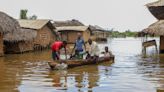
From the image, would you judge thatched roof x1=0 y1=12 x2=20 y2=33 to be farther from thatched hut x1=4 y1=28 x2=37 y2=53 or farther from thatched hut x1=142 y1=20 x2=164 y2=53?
thatched hut x1=142 y1=20 x2=164 y2=53

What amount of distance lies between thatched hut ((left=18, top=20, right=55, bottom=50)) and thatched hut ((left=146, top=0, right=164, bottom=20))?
10.8 meters

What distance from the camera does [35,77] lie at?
15.9 m

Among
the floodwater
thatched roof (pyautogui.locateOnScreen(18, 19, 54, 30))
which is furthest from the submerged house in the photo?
the floodwater

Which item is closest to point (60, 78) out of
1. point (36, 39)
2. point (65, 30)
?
point (36, 39)

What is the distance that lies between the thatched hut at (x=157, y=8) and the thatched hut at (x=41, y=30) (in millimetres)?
10806

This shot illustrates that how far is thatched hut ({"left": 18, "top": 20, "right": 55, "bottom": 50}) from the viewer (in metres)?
38.5

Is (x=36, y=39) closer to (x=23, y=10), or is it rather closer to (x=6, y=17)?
(x=6, y=17)

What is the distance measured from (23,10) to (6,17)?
3274 cm

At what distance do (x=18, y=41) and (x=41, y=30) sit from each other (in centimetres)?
823

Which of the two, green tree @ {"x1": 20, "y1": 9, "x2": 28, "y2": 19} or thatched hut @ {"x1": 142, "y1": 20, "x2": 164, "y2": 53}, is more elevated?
green tree @ {"x1": 20, "y1": 9, "x2": 28, "y2": 19}

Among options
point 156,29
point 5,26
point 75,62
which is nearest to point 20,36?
point 5,26

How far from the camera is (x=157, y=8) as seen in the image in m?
33.4

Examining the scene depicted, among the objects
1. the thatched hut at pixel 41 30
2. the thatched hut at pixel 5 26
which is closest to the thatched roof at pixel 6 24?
the thatched hut at pixel 5 26

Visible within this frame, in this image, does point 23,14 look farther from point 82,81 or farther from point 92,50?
point 82,81
